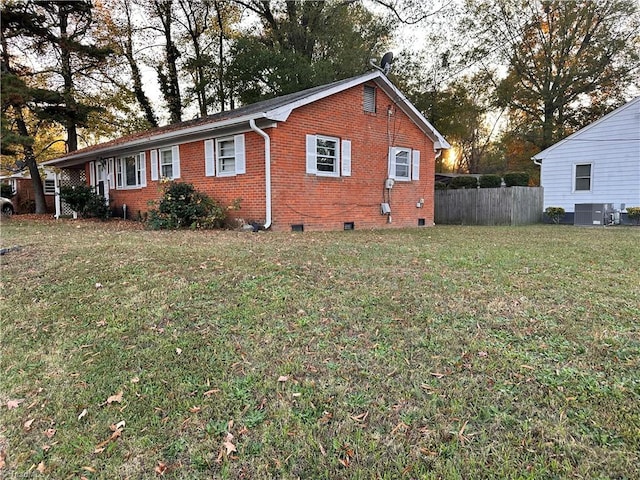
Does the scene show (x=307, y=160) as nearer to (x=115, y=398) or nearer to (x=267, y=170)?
(x=267, y=170)

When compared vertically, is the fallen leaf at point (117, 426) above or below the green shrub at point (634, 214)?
below

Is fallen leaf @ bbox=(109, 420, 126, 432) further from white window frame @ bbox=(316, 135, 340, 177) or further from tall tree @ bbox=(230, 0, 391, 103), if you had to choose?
tall tree @ bbox=(230, 0, 391, 103)

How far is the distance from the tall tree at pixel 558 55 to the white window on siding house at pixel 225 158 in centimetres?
1832

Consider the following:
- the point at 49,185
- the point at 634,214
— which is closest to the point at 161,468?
the point at 634,214

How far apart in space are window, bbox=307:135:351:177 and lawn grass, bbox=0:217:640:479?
20.5 ft

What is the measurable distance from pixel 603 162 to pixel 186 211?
15382mm

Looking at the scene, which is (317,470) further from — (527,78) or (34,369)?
(527,78)

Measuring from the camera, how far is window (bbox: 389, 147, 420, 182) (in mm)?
13113

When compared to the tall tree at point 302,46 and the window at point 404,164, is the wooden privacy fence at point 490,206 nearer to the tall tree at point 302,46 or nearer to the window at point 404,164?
the window at point 404,164

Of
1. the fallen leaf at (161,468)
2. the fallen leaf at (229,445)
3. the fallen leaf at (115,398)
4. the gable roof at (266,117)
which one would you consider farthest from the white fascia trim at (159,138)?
the fallen leaf at (161,468)

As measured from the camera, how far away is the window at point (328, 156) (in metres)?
10.9

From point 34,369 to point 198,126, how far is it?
8.82m

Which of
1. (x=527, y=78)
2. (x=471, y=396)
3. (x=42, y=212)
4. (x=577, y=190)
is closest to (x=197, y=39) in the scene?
(x=42, y=212)

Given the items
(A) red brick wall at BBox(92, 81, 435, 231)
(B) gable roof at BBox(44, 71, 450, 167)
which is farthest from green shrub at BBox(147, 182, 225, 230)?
(B) gable roof at BBox(44, 71, 450, 167)
